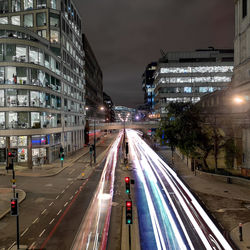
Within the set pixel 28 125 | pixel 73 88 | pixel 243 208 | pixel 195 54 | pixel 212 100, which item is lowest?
pixel 243 208

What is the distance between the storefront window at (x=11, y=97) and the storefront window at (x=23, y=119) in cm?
200

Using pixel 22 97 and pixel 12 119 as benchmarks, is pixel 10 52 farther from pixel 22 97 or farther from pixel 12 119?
pixel 12 119

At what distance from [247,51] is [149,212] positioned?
90.5 feet

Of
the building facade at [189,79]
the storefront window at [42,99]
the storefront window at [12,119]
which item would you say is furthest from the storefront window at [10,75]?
the building facade at [189,79]

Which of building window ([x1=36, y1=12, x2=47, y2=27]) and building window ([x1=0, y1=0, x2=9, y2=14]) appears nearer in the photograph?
building window ([x1=36, y1=12, x2=47, y2=27])

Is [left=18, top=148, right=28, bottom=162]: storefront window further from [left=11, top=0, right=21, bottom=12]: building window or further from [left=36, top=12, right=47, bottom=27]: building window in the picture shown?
[left=11, top=0, right=21, bottom=12]: building window

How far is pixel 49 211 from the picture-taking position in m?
19.2

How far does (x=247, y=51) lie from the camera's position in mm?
32781

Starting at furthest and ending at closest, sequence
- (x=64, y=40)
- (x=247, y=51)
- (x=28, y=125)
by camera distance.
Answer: (x=64, y=40), (x=28, y=125), (x=247, y=51)

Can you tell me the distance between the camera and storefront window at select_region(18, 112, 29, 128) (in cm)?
3928

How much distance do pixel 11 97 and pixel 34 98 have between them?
12.0 feet

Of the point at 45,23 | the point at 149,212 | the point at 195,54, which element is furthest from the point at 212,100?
the point at 195,54

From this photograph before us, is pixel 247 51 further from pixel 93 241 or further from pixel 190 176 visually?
pixel 93 241

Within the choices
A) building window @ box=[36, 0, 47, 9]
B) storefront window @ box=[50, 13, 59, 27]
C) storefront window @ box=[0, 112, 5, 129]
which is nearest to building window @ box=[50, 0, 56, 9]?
building window @ box=[36, 0, 47, 9]
